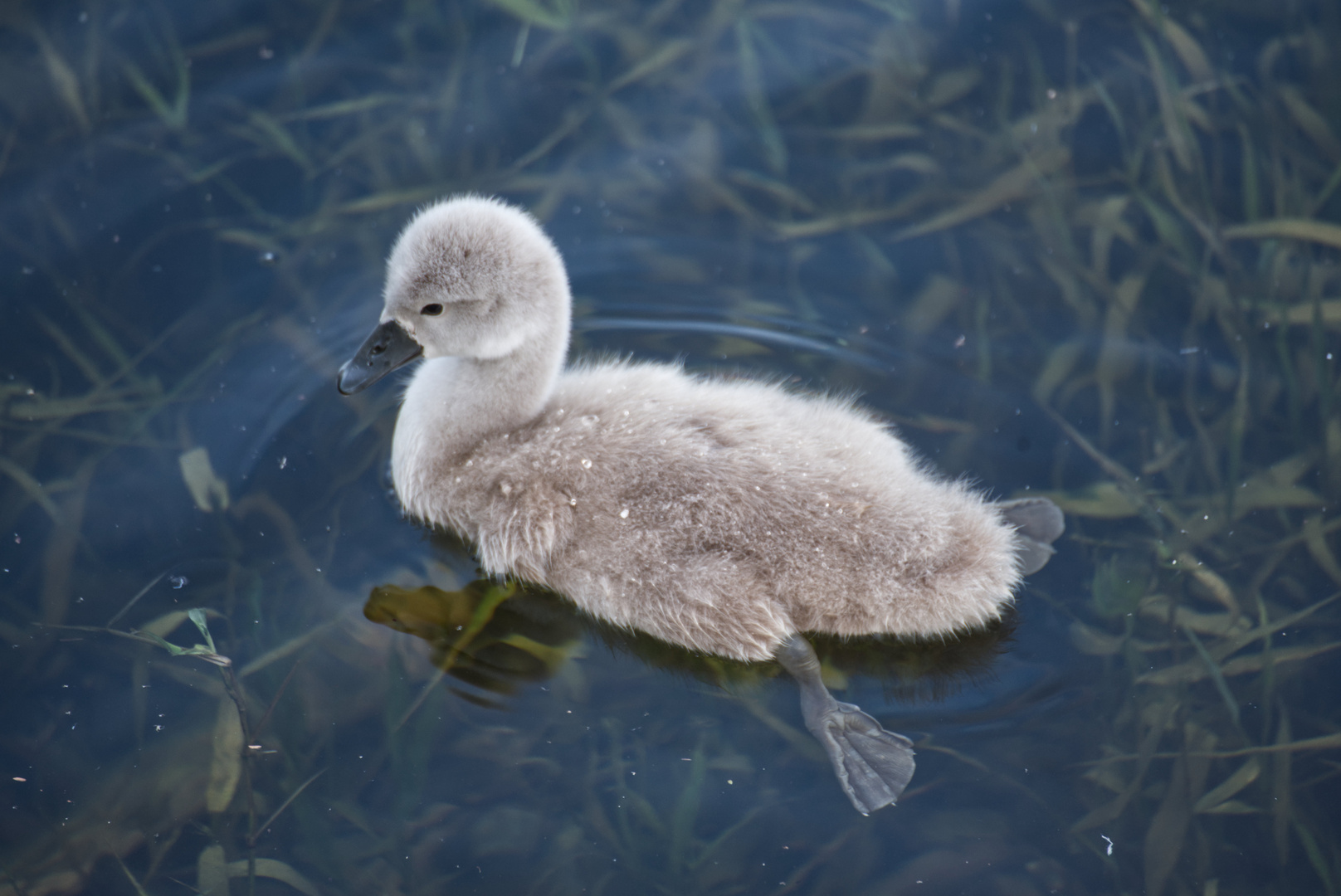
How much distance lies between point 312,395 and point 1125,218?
2.92 m

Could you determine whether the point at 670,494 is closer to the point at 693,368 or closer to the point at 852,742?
the point at 852,742

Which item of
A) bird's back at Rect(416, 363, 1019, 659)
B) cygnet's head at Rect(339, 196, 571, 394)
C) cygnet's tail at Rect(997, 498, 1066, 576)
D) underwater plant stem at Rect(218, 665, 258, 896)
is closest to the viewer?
underwater plant stem at Rect(218, 665, 258, 896)

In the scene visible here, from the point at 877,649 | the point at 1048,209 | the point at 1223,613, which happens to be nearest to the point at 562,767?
the point at 877,649

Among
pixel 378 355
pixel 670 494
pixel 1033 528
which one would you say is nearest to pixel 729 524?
pixel 670 494

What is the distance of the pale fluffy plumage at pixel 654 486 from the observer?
274cm

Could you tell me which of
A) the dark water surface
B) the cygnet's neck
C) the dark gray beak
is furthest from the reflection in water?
the dark gray beak

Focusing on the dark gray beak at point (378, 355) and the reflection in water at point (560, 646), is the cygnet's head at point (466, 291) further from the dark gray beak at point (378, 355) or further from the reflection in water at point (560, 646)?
the reflection in water at point (560, 646)

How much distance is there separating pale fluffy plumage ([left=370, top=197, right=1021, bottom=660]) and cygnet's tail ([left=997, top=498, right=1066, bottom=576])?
0.05 metres

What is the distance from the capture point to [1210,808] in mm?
2686

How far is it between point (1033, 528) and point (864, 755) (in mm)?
854

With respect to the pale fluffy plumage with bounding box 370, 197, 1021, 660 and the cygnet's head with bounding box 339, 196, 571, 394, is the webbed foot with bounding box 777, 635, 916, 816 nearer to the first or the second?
the pale fluffy plumage with bounding box 370, 197, 1021, 660

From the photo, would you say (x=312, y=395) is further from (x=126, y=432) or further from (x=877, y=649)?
(x=877, y=649)

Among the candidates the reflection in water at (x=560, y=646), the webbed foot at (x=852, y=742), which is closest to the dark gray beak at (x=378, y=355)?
the reflection in water at (x=560, y=646)

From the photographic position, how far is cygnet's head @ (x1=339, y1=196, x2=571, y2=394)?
113 inches
